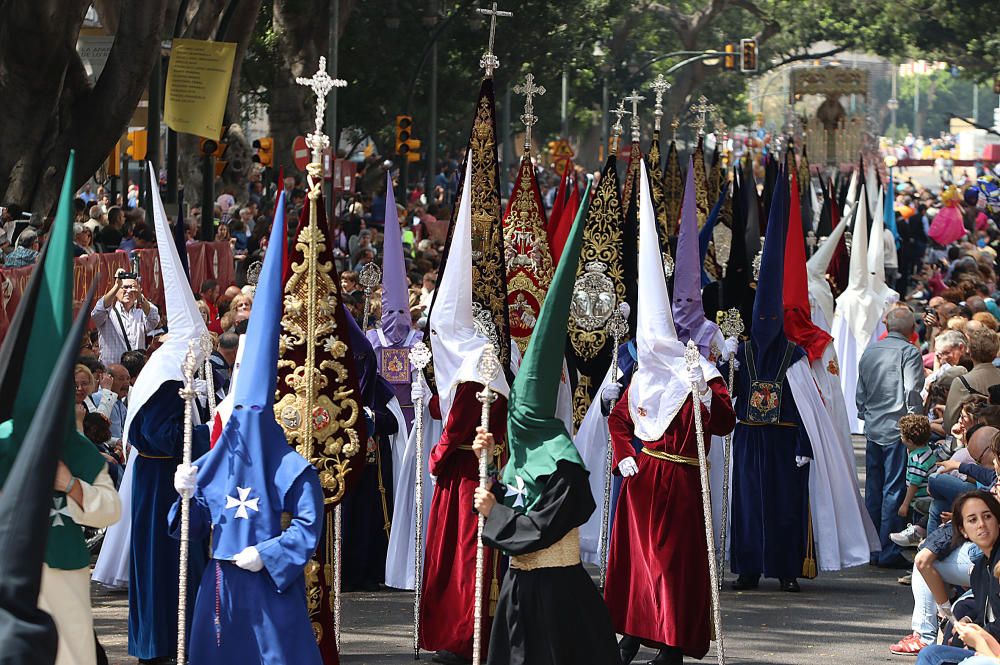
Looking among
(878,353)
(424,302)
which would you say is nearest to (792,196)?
(878,353)

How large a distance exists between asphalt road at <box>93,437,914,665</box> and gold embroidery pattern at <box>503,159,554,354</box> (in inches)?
83.7

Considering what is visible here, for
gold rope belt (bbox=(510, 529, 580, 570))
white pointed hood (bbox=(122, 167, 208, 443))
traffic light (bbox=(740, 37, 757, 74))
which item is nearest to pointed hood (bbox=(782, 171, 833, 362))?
white pointed hood (bbox=(122, 167, 208, 443))

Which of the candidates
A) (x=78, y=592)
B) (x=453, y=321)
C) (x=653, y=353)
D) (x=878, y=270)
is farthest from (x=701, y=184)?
(x=78, y=592)

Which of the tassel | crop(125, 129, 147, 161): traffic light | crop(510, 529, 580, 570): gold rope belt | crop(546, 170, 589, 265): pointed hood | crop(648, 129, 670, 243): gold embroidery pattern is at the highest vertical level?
crop(125, 129, 147, 161): traffic light

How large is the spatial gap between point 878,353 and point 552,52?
1239 inches

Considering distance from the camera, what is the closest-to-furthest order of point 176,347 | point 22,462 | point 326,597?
1. point 22,462
2. point 326,597
3. point 176,347

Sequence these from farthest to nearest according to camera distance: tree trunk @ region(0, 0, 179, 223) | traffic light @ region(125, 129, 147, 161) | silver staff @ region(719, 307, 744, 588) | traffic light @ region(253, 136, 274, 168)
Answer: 1. traffic light @ region(253, 136, 274, 168)
2. traffic light @ region(125, 129, 147, 161)
3. tree trunk @ region(0, 0, 179, 223)
4. silver staff @ region(719, 307, 744, 588)

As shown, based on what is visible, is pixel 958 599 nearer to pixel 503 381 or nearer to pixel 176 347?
pixel 503 381

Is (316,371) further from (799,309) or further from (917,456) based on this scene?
(917,456)

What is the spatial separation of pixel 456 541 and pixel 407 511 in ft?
4.44

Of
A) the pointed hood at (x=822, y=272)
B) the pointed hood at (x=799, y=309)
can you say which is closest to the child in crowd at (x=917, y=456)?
the pointed hood at (x=799, y=309)

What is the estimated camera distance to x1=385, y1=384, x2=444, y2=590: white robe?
37.2ft

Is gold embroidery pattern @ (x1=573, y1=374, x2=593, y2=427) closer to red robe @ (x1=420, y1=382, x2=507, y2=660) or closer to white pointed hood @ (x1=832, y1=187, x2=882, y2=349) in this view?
red robe @ (x1=420, y1=382, x2=507, y2=660)

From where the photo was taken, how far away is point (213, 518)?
7.57 m
